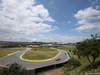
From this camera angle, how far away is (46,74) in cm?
1772

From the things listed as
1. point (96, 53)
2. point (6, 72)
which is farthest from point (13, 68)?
point (96, 53)

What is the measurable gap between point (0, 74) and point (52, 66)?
16.3 m

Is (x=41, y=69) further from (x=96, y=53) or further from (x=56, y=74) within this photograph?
(x=96, y=53)

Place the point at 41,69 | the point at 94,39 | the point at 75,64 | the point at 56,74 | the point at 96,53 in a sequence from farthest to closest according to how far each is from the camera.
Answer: the point at 75,64 → the point at 41,69 → the point at 56,74 → the point at 94,39 → the point at 96,53

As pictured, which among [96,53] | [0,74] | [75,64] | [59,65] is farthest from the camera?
[59,65]

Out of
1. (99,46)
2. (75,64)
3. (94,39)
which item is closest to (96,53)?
(99,46)

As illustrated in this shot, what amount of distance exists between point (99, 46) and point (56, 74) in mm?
12893

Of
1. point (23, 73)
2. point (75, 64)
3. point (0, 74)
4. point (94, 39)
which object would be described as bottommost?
point (75, 64)

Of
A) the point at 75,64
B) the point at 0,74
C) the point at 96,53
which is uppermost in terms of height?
the point at 96,53

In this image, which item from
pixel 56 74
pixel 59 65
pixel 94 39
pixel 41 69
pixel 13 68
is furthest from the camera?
pixel 59 65

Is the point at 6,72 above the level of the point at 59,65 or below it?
above

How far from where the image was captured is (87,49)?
13055 millimetres

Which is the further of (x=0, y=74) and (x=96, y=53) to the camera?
(x=96, y=53)

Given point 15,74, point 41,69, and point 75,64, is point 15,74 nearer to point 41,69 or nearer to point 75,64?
point 41,69
